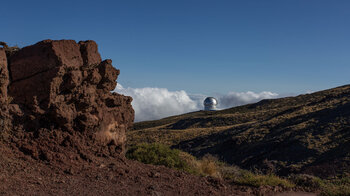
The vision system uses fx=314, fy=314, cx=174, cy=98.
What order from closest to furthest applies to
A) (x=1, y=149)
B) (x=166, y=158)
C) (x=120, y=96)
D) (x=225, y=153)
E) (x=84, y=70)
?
(x=1, y=149) → (x=84, y=70) → (x=120, y=96) → (x=166, y=158) → (x=225, y=153)

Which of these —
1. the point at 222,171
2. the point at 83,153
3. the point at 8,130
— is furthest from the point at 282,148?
the point at 8,130

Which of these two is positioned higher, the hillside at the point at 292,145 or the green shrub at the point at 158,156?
the green shrub at the point at 158,156

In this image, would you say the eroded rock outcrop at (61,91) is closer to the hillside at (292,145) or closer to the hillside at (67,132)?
the hillside at (67,132)

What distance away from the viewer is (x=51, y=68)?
8023 millimetres

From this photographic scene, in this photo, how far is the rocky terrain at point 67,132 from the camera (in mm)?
6789

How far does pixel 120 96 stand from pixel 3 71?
3.35 metres

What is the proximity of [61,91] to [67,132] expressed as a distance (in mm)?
1076

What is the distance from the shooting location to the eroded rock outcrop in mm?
7613

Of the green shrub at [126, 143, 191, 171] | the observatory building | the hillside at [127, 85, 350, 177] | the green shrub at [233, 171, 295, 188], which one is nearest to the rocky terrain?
the green shrub at [233, 171, 295, 188]

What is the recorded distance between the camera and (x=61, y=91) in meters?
8.14

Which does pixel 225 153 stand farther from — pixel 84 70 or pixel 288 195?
pixel 84 70

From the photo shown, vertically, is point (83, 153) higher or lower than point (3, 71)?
lower

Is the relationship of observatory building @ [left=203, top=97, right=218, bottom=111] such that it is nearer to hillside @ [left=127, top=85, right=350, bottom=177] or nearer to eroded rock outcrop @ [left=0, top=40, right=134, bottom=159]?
hillside @ [left=127, top=85, right=350, bottom=177]

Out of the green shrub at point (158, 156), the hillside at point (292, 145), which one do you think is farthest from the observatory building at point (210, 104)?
the green shrub at point (158, 156)
